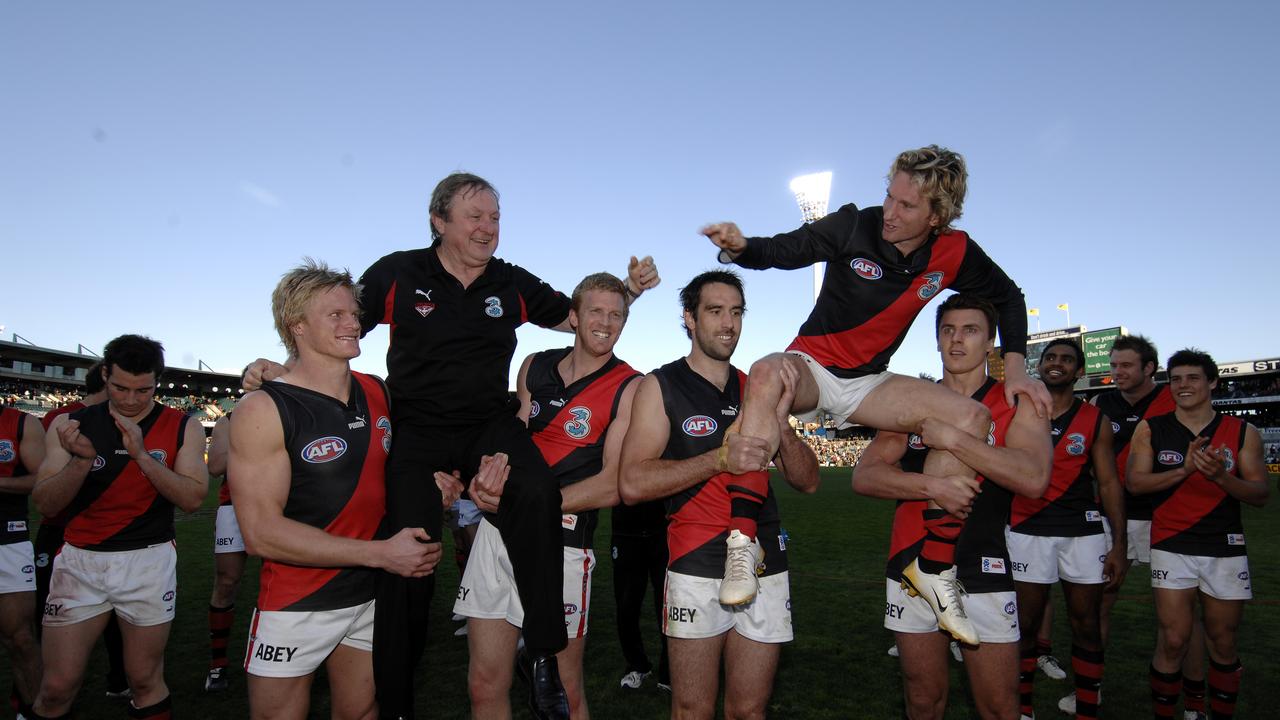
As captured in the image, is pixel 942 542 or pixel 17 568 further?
pixel 17 568

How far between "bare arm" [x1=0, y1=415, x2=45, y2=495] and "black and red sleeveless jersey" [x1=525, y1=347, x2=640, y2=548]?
13.8 feet

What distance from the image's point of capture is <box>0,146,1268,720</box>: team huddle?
368cm

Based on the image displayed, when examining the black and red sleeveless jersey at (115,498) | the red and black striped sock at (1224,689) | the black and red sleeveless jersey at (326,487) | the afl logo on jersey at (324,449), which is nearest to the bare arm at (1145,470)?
the red and black striped sock at (1224,689)

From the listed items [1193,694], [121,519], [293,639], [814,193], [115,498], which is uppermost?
[814,193]

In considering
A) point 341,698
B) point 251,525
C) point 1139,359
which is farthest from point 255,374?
point 1139,359

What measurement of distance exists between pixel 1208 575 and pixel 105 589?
817cm

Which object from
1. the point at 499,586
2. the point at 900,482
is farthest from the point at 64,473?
the point at 900,482

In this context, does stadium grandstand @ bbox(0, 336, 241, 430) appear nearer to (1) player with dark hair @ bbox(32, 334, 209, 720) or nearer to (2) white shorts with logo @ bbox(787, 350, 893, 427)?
(1) player with dark hair @ bbox(32, 334, 209, 720)

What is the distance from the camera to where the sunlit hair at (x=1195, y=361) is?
640 centimetres

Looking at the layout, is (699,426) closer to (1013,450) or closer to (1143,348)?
(1013,450)

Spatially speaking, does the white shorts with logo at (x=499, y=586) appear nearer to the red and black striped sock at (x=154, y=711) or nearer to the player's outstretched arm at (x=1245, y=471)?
the red and black striped sock at (x=154, y=711)

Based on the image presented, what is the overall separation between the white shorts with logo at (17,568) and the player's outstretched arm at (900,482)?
6.25 metres

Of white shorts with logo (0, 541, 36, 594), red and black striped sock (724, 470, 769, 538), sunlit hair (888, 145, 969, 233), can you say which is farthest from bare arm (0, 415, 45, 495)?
sunlit hair (888, 145, 969, 233)

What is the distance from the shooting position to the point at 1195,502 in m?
6.15
